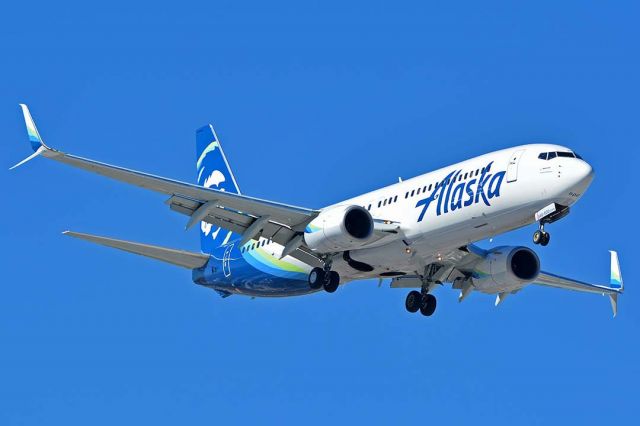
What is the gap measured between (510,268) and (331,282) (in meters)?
7.50

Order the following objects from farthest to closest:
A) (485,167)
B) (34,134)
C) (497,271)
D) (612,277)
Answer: (612,277), (497,271), (485,167), (34,134)

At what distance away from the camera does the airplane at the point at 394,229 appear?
47.2 meters

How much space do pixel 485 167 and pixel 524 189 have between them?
6.75 ft

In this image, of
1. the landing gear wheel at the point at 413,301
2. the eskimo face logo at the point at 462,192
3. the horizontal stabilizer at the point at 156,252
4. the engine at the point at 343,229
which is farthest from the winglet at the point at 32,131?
the landing gear wheel at the point at 413,301

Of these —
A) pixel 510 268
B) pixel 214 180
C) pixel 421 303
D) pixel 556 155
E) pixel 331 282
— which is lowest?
pixel 331 282

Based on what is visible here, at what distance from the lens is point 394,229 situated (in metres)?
49.5

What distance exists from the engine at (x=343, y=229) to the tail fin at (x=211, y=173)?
8.71 m

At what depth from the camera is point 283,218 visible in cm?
5075

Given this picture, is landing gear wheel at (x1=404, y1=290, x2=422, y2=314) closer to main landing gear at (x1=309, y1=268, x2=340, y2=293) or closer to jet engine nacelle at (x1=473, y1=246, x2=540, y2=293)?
jet engine nacelle at (x1=473, y1=246, x2=540, y2=293)

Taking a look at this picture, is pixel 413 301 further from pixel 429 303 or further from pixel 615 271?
pixel 615 271

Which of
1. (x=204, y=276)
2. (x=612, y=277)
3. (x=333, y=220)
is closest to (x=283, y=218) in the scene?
(x=333, y=220)

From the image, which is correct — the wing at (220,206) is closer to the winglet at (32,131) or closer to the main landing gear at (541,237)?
the winglet at (32,131)

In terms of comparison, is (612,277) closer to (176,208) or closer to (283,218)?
(283,218)

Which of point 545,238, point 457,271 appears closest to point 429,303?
point 457,271
